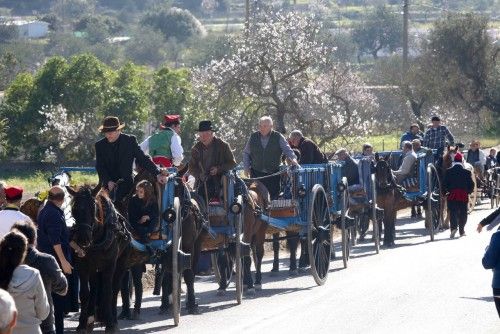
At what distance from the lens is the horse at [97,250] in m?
14.1

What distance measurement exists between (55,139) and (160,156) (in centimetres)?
5493

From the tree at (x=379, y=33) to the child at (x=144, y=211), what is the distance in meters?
166

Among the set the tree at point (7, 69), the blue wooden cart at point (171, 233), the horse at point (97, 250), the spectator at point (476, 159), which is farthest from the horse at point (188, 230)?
the tree at point (7, 69)

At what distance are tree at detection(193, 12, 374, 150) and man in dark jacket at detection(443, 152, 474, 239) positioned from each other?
11608 mm

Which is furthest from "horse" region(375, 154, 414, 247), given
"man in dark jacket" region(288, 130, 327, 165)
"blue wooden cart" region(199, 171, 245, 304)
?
"blue wooden cart" region(199, 171, 245, 304)

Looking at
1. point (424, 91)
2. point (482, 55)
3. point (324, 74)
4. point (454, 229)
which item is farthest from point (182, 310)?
point (482, 55)

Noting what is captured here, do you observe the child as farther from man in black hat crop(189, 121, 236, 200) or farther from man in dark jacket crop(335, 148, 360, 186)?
man in dark jacket crop(335, 148, 360, 186)

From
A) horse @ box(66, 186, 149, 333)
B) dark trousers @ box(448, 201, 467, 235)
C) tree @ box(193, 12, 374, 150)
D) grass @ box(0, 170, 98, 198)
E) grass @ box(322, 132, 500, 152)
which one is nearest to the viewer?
horse @ box(66, 186, 149, 333)

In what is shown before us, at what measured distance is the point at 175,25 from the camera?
7672 inches

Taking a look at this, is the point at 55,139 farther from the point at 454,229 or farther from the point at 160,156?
the point at 160,156

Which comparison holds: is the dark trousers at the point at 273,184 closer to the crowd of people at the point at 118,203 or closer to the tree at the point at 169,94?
the crowd of people at the point at 118,203

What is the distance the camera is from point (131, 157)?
15945 mm

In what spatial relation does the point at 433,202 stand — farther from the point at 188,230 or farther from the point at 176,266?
the point at 176,266

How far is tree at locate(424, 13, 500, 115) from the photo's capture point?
7038cm
